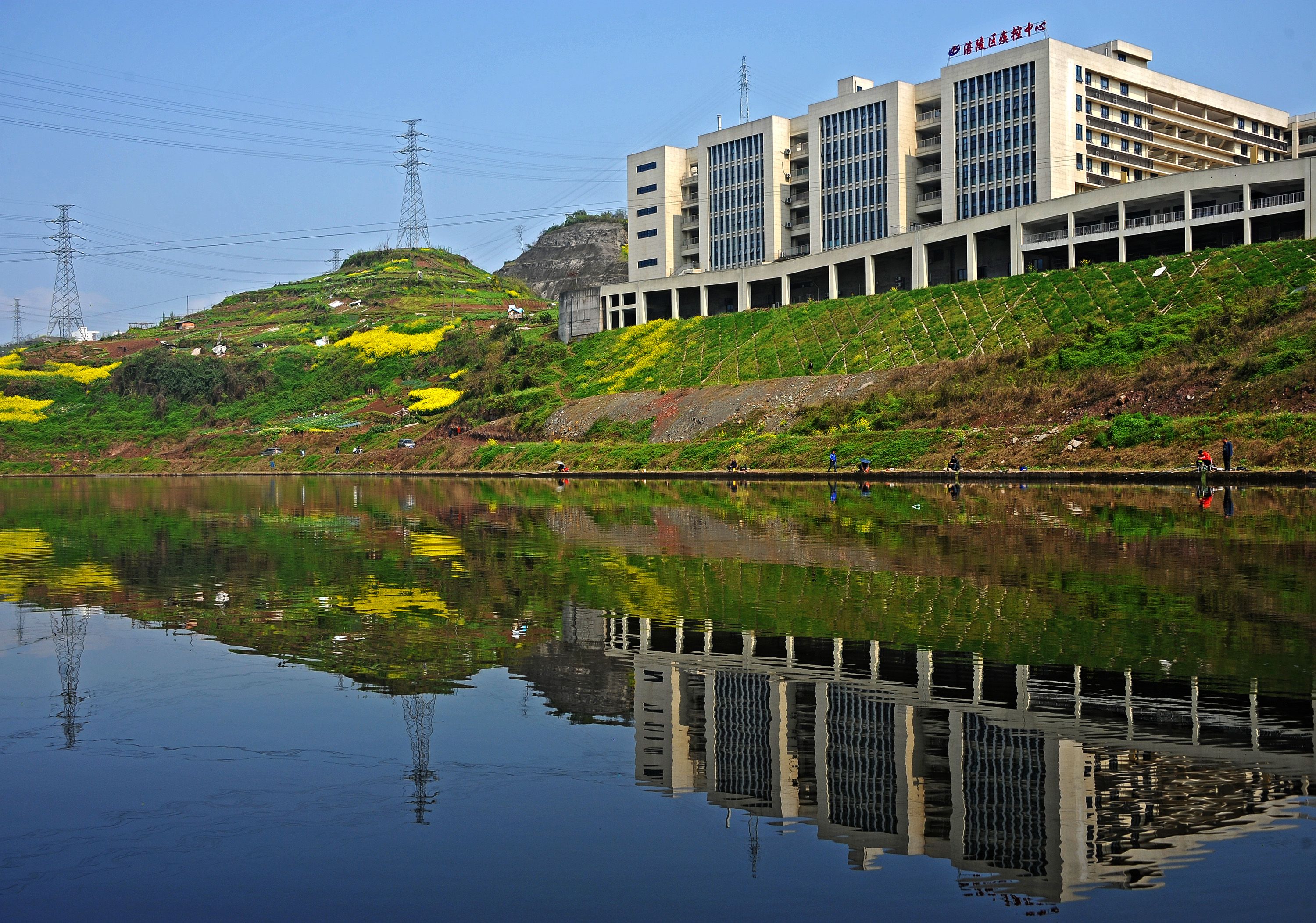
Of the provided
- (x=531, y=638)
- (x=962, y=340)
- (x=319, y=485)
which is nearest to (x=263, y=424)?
(x=319, y=485)

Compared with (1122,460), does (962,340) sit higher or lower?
higher

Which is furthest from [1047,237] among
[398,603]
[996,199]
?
[398,603]

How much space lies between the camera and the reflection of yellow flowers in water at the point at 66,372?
121m

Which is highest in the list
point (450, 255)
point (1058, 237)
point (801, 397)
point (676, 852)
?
point (450, 255)

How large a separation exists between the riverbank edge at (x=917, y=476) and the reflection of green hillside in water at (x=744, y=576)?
15.4 ft

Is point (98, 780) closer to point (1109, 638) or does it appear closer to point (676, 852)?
point (676, 852)

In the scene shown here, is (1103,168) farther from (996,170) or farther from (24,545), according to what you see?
(24,545)

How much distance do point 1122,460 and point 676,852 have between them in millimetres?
42458

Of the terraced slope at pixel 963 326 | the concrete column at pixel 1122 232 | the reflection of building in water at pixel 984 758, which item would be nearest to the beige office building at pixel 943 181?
the concrete column at pixel 1122 232

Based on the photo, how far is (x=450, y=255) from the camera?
18625cm

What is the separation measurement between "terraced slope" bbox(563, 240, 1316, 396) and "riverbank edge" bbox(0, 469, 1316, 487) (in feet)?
43.7

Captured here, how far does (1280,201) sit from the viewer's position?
68875 mm

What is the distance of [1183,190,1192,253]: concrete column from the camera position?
71062mm

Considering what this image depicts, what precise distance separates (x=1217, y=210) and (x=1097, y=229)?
25.8 ft
